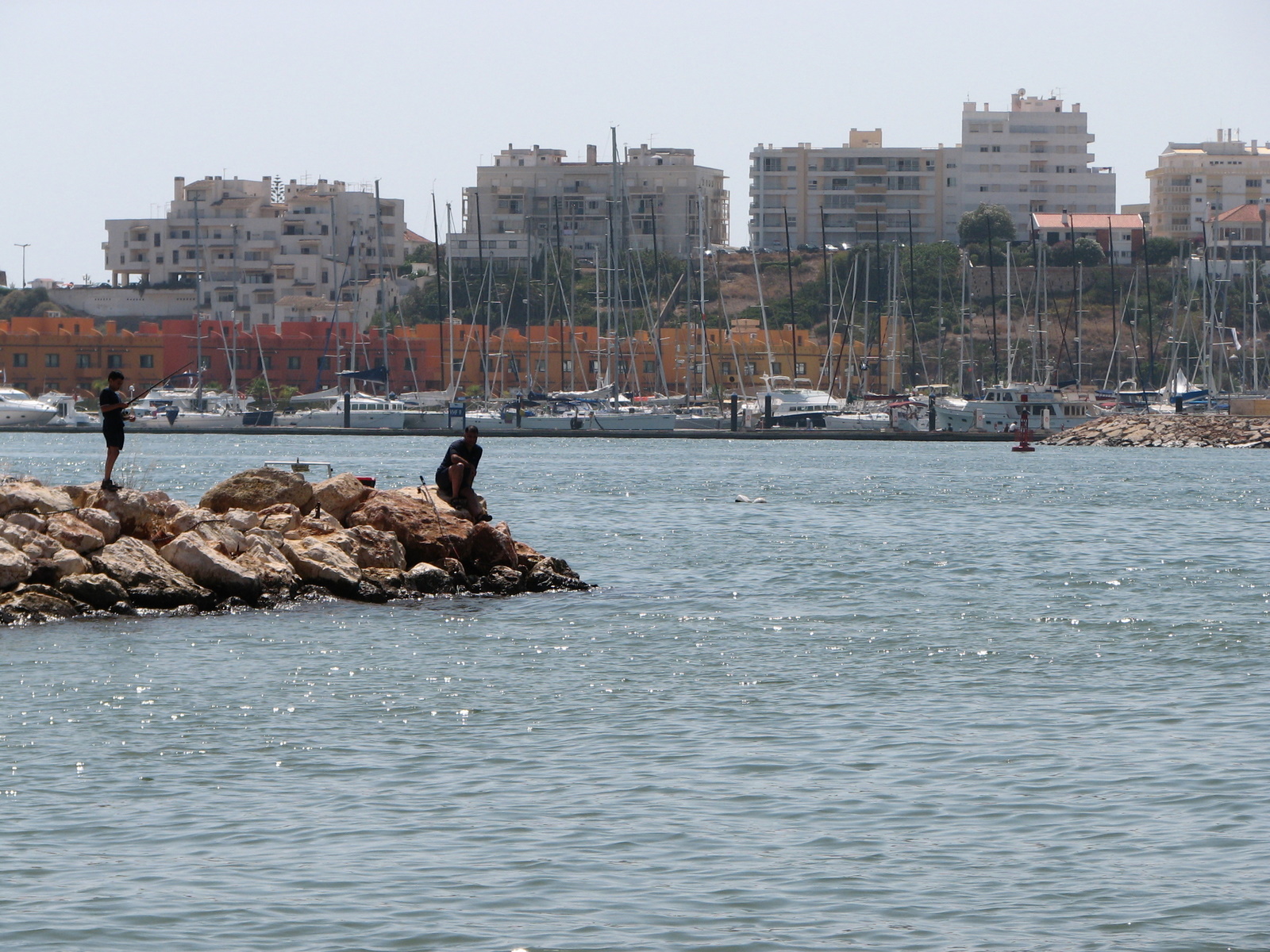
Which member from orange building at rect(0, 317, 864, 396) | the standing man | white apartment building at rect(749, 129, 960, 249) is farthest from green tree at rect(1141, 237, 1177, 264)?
the standing man

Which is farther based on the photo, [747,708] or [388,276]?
[388,276]

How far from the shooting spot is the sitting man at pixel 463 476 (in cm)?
2347

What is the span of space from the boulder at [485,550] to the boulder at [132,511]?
153 inches

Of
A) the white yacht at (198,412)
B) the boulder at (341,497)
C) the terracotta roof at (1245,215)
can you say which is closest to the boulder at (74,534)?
the boulder at (341,497)

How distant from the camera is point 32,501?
68.2 ft

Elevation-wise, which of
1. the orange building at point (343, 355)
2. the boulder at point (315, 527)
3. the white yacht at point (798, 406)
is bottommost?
the boulder at point (315, 527)

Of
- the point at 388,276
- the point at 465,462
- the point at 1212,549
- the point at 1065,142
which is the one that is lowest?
the point at 1212,549

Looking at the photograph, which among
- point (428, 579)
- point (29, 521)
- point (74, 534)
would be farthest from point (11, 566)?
point (428, 579)

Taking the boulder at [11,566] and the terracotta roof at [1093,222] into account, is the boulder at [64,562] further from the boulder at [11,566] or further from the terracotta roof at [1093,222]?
the terracotta roof at [1093,222]

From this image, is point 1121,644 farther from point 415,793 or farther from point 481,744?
point 415,793

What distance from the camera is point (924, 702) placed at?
15531 mm

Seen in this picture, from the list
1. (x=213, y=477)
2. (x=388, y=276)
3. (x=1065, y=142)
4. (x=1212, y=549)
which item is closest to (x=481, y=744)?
(x=1212, y=549)

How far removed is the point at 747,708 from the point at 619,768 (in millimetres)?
2690

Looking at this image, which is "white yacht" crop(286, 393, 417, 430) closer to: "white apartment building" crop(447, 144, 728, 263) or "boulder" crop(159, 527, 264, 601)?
"white apartment building" crop(447, 144, 728, 263)
